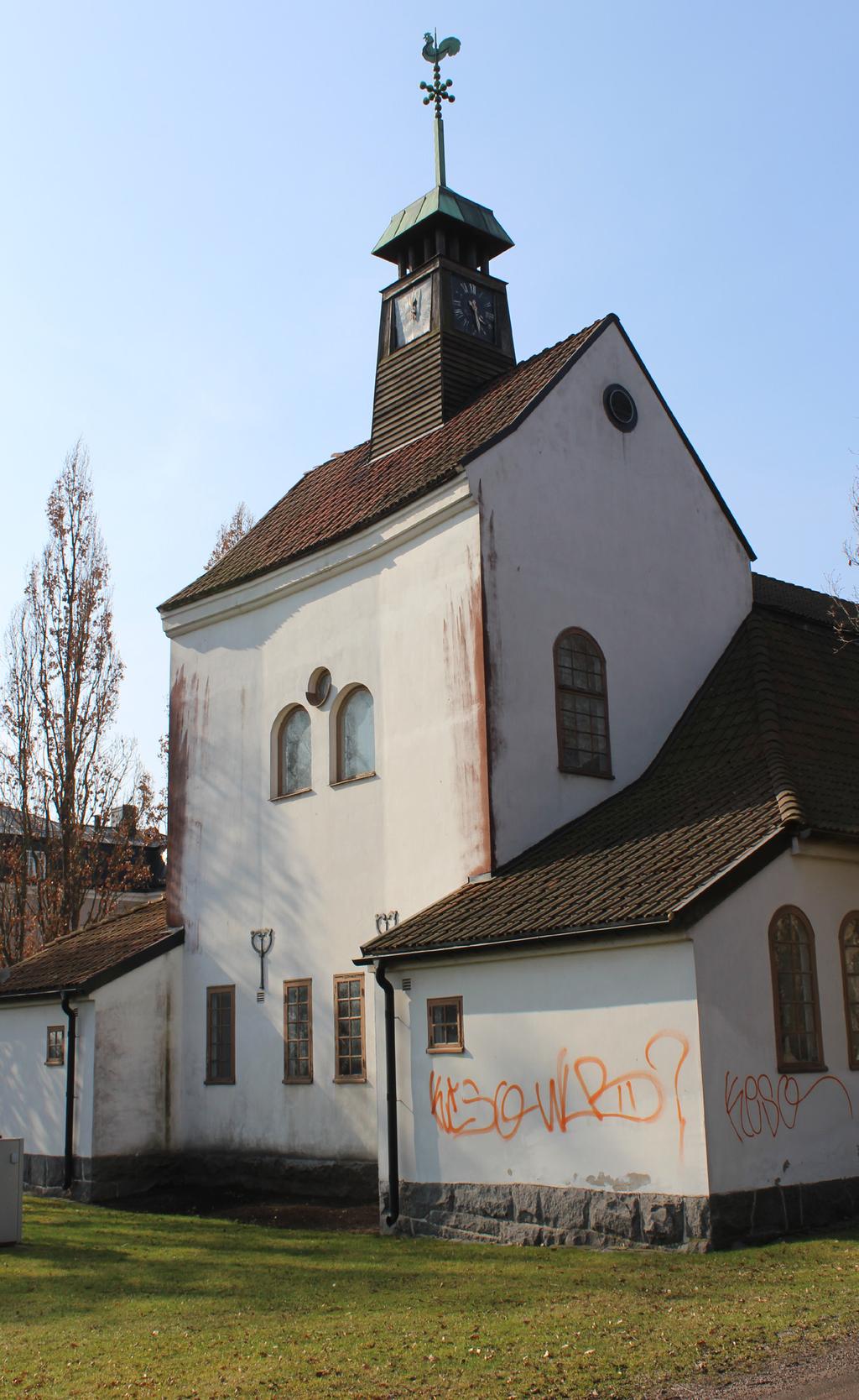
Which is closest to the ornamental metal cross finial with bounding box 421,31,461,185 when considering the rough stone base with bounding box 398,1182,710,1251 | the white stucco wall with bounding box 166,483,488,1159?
the white stucco wall with bounding box 166,483,488,1159

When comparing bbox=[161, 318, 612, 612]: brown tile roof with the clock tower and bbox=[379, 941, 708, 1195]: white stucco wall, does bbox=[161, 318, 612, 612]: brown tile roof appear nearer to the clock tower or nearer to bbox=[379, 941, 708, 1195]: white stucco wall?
Result: the clock tower

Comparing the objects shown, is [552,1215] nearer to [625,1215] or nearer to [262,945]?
[625,1215]

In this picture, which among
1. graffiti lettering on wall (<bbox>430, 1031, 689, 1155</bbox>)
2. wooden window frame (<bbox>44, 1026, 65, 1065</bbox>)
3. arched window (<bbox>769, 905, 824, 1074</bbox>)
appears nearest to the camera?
graffiti lettering on wall (<bbox>430, 1031, 689, 1155</bbox>)

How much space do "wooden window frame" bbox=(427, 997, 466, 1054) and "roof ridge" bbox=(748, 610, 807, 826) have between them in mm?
3922

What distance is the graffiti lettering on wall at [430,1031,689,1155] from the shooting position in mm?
11492

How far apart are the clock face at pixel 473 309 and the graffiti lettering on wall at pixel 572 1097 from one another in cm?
1232

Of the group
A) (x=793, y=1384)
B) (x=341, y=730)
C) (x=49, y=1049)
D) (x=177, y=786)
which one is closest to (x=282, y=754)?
(x=341, y=730)

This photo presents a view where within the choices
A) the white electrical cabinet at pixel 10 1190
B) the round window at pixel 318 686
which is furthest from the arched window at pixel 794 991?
the round window at pixel 318 686

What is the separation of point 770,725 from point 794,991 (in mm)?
3820

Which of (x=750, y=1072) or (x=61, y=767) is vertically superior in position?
(x=61, y=767)

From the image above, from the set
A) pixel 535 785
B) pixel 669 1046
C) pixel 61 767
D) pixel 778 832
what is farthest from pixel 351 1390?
pixel 61 767

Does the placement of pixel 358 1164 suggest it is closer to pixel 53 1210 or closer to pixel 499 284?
pixel 53 1210

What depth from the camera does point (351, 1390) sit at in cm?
714

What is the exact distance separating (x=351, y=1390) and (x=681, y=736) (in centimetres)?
1122
